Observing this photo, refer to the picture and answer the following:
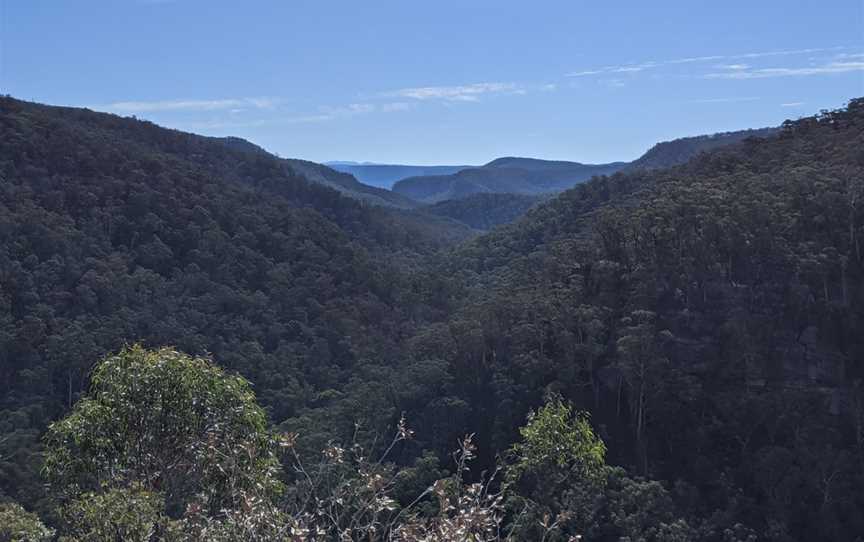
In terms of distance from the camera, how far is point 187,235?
41.3 meters

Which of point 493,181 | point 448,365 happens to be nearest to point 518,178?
point 493,181

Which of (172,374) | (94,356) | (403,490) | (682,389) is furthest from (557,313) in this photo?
(172,374)

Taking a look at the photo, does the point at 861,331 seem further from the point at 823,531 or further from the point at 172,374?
the point at 172,374

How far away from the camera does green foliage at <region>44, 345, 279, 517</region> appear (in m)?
6.48

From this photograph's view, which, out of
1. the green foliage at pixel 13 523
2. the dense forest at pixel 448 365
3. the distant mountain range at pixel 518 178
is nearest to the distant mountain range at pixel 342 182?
the distant mountain range at pixel 518 178

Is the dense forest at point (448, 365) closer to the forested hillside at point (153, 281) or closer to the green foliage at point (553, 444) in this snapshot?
the green foliage at point (553, 444)

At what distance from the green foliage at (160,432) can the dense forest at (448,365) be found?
0.02 meters

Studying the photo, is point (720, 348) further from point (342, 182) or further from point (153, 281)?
point (342, 182)

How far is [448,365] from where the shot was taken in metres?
29.0

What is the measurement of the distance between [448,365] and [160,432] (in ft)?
74.4

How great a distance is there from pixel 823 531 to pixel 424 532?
17.8 metres

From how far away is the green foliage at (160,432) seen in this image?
21.3 feet

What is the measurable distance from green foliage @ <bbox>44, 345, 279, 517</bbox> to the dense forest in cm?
2

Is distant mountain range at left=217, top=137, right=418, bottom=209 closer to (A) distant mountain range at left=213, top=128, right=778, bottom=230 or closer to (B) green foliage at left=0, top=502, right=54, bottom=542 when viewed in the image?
(A) distant mountain range at left=213, top=128, right=778, bottom=230
